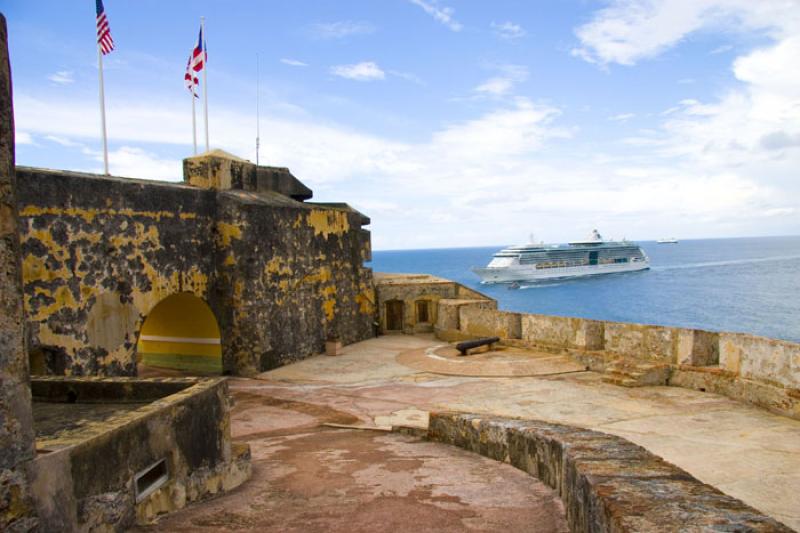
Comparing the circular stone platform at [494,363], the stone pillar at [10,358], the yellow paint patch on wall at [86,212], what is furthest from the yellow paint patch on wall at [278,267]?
the stone pillar at [10,358]

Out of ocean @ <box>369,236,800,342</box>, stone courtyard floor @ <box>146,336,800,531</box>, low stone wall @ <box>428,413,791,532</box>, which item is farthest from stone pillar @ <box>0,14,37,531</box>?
ocean @ <box>369,236,800,342</box>

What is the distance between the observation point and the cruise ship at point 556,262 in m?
89.8

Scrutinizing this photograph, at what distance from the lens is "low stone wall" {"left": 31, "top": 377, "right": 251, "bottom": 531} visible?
3.99 metres

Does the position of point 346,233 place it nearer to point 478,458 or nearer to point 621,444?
point 478,458

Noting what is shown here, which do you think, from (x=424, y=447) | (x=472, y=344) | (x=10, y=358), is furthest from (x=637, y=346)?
(x=10, y=358)

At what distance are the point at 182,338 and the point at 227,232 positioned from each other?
3.70 metres

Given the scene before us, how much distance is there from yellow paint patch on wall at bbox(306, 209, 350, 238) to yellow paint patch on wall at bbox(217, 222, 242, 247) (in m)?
3.20

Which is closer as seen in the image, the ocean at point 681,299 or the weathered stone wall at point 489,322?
the weathered stone wall at point 489,322

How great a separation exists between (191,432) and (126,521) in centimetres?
124

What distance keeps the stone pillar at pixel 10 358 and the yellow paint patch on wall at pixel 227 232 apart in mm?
12168

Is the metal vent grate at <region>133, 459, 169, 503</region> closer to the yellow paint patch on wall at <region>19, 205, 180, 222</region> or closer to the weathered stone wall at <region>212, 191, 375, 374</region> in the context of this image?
the yellow paint patch on wall at <region>19, 205, 180, 222</region>

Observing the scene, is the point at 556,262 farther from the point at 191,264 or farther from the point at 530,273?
the point at 191,264

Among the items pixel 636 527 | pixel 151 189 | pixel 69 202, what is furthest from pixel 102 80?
pixel 636 527

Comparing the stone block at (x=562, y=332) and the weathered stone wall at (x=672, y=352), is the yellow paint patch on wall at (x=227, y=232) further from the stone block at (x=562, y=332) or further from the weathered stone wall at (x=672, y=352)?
the stone block at (x=562, y=332)
